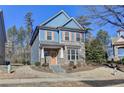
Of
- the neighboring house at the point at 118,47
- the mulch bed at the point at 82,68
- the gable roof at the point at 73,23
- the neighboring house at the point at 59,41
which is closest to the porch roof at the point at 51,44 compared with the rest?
the neighboring house at the point at 59,41

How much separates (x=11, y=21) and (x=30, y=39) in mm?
1660

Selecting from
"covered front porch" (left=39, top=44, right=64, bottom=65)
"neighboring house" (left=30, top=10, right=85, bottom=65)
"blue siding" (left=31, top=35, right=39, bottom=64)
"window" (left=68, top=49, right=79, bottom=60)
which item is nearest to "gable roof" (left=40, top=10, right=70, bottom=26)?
"neighboring house" (left=30, top=10, right=85, bottom=65)

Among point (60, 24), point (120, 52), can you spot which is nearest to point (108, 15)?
point (120, 52)

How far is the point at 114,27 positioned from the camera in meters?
16.8

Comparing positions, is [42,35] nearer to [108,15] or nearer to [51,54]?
[51,54]

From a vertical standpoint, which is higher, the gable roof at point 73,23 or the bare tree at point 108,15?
the bare tree at point 108,15

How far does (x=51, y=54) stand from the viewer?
16.2 m

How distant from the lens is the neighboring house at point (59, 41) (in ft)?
52.4

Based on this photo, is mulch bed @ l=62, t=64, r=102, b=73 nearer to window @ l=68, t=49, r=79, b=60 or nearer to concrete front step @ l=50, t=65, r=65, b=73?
concrete front step @ l=50, t=65, r=65, b=73

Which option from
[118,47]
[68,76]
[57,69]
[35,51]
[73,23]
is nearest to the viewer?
[68,76]

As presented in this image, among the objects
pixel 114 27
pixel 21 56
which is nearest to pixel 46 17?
pixel 21 56

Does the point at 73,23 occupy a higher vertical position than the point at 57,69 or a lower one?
higher

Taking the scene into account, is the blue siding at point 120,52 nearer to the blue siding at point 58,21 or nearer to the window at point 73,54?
the window at point 73,54

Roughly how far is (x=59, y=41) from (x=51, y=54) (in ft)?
4.01
